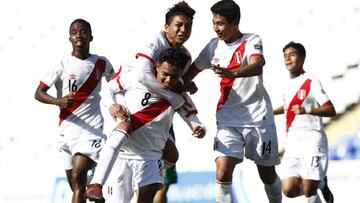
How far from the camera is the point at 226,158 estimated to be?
7.64 metres

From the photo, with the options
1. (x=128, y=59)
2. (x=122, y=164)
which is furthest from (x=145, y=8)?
A: (x=122, y=164)

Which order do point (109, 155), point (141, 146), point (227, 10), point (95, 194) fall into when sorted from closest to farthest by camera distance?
point (95, 194), point (109, 155), point (141, 146), point (227, 10)

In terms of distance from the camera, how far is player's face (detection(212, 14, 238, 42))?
7586 millimetres

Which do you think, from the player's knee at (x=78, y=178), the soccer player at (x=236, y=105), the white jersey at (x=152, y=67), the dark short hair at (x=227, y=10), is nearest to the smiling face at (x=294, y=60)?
the soccer player at (x=236, y=105)

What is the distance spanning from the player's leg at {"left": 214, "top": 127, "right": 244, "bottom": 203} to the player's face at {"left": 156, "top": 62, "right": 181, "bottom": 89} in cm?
88

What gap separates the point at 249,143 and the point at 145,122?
1131 mm

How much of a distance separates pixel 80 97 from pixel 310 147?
2245mm

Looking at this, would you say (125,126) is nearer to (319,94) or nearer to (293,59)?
(319,94)

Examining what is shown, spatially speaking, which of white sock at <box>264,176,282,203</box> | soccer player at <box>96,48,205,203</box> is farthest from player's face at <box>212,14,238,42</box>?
white sock at <box>264,176,282,203</box>

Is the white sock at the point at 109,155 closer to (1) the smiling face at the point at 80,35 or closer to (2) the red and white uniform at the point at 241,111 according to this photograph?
(2) the red and white uniform at the point at 241,111

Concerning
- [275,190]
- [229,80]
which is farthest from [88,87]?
[275,190]

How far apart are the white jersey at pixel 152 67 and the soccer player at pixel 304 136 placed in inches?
75.2

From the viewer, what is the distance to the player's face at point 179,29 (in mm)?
7176

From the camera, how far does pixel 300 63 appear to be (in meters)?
9.19
